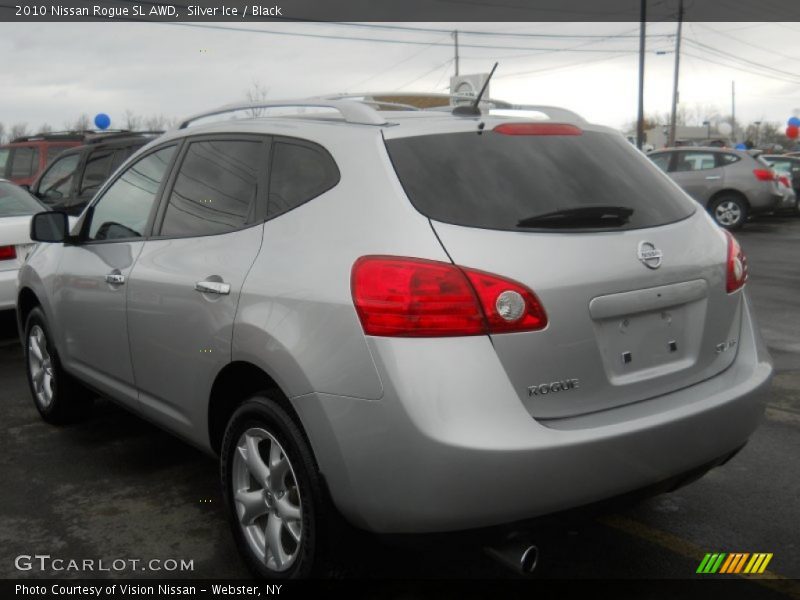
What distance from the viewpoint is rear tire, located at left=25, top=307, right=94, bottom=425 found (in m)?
5.07

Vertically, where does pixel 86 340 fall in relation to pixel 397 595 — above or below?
above

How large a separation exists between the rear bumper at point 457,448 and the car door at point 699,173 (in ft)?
56.8

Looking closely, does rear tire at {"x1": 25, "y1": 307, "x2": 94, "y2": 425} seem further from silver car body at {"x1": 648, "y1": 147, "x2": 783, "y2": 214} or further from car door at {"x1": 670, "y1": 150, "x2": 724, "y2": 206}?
car door at {"x1": 670, "y1": 150, "x2": 724, "y2": 206}

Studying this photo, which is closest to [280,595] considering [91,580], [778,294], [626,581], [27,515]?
[91,580]

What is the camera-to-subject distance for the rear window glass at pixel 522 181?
2.81 metres


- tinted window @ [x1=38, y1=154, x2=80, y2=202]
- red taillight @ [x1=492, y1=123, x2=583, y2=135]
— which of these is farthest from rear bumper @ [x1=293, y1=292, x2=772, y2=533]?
tinted window @ [x1=38, y1=154, x2=80, y2=202]

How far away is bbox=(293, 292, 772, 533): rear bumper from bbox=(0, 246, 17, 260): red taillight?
18.2 ft

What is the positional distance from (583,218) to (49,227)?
10.0ft

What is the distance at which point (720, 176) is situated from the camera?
61.9 ft

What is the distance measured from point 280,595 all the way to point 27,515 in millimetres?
1565

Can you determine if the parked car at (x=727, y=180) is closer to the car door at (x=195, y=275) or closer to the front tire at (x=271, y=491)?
the car door at (x=195, y=275)

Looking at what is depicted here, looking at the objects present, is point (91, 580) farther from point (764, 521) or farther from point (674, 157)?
point (674, 157)

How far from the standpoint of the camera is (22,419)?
5516 mm

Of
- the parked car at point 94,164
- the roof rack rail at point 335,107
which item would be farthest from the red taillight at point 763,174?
the roof rack rail at point 335,107
